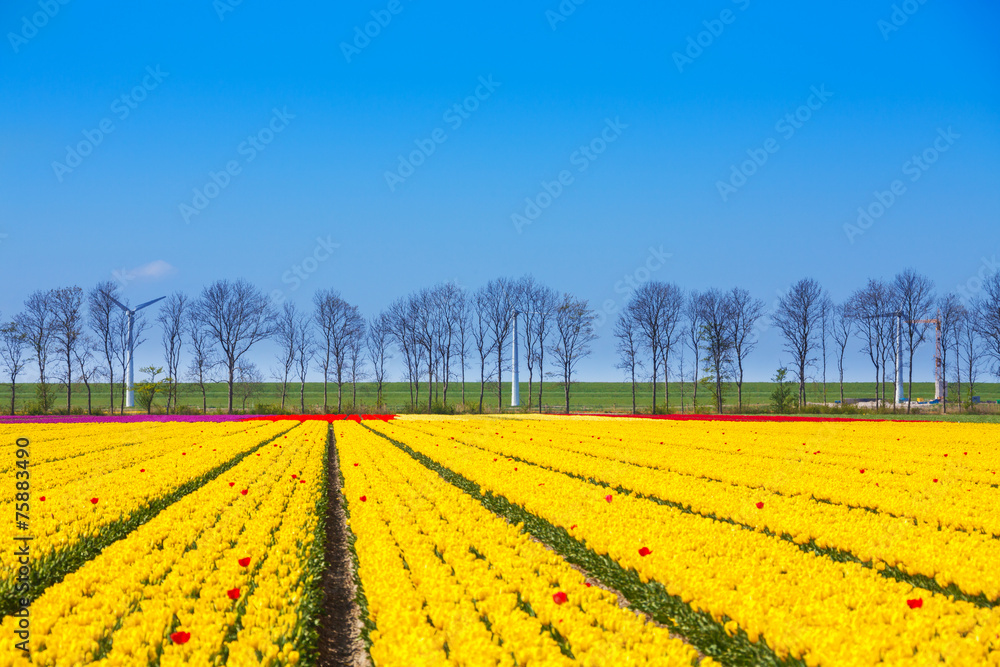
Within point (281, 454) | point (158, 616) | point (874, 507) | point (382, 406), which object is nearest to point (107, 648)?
point (158, 616)

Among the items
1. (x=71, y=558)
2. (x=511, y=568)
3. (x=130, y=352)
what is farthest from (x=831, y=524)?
(x=130, y=352)

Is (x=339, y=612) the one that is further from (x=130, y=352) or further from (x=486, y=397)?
(x=486, y=397)

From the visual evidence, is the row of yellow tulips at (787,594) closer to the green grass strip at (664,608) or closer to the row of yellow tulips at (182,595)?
the green grass strip at (664,608)

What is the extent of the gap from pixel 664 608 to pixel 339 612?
138 inches

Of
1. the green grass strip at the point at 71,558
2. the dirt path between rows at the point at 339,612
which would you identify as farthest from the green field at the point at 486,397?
the dirt path between rows at the point at 339,612

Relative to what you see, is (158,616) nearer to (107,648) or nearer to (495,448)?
(107,648)

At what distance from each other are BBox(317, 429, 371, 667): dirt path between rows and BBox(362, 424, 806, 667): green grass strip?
2843mm

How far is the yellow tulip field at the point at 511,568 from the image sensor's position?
498 centimetres

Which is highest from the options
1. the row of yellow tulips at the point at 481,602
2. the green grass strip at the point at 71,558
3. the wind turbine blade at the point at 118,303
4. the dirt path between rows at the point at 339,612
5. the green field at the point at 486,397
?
the wind turbine blade at the point at 118,303

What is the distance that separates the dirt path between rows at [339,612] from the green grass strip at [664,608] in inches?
112

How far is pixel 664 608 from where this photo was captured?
6.23 m

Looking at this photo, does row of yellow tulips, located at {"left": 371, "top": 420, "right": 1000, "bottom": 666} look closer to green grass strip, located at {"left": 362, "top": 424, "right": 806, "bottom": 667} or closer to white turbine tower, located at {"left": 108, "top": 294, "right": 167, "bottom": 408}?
green grass strip, located at {"left": 362, "top": 424, "right": 806, "bottom": 667}

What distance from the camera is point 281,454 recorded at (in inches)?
776

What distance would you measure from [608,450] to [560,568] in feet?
48.1
